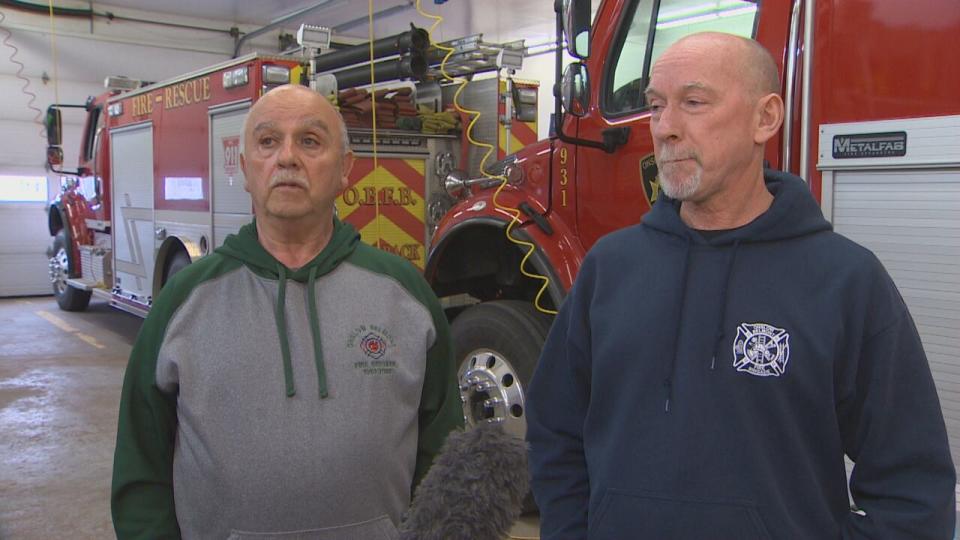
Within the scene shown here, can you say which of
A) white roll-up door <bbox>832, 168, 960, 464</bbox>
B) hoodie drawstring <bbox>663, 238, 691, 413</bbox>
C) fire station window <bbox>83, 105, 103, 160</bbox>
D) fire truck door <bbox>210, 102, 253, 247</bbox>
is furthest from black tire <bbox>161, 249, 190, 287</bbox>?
hoodie drawstring <bbox>663, 238, 691, 413</bbox>

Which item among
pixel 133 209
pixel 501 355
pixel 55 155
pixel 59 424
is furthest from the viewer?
pixel 55 155

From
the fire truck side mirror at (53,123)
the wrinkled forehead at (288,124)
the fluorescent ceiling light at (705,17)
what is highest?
the fire truck side mirror at (53,123)

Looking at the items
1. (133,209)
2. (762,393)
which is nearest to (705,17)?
(762,393)

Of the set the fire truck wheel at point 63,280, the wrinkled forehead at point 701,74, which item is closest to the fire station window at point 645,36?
the wrinkled forehead at point 701,74

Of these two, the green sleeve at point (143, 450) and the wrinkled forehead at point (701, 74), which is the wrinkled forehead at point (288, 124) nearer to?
the green sleeve at point (143, 450)

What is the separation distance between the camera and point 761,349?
1486 mm

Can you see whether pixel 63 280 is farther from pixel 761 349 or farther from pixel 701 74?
pixel 761 349

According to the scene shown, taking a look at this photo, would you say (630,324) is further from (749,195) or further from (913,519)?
(913,519)

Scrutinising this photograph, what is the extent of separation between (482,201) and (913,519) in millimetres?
3004

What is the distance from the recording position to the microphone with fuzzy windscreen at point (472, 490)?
806 millimetres

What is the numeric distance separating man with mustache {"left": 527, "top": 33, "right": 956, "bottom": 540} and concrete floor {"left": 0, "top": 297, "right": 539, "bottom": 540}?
730mm

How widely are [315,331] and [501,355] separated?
2423 millimetres

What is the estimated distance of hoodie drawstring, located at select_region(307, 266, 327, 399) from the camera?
1.59m

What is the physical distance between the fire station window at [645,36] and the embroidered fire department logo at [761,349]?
6.42ft
